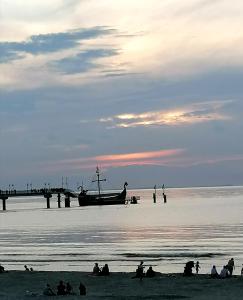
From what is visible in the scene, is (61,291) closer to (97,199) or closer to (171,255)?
(171,255)

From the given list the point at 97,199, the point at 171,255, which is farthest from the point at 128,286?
the point at 97,199

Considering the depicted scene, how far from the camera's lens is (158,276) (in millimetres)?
35812

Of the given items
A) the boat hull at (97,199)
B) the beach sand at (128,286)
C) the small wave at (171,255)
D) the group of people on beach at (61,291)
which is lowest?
the small wave at (171,255)

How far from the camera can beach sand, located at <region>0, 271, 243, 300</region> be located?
98.4ft

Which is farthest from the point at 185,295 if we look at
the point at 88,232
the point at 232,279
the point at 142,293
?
the point at 88,232

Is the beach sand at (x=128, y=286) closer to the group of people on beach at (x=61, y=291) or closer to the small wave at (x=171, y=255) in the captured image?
the group of people on beach at (x=61, y=291)

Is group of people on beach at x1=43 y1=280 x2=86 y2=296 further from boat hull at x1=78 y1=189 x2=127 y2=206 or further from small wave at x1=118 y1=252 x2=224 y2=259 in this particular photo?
boat hull at x1=78 y1=189 x2=127 y2=206

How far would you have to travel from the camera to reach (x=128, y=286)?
109ft

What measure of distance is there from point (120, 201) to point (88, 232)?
103002 millimetres

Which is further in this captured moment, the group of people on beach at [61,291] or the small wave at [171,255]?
the small wave at [171,255]

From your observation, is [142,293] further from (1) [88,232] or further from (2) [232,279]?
(1) [88,232]

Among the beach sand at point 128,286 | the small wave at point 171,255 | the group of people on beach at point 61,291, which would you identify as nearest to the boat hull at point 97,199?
the small wave at point 171,255

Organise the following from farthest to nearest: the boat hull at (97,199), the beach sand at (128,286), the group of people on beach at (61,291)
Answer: the boat hull at (97,199) → the group of people on beach at (61,291) → the beach sand at (128,286)

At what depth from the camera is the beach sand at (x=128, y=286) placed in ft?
98.4
